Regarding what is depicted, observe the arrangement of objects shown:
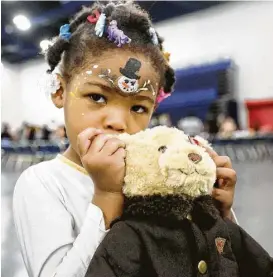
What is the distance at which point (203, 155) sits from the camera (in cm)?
38

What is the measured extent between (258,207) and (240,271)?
970 mm

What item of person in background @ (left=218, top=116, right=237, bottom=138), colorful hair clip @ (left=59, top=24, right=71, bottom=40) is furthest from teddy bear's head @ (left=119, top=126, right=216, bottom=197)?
person in background @ (left=218, top=116, right=237, bottom=138)

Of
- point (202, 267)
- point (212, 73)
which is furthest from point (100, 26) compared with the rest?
point (212, 73)

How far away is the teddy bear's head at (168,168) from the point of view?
36 centimetres

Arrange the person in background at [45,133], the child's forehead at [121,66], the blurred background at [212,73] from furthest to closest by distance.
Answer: the person in background at [45,133], the blurred background at [212,73], the child's forehead at [121,66]

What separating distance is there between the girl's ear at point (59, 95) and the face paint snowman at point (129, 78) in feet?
0.30

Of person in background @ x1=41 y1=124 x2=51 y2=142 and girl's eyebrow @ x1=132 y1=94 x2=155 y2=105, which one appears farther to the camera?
person in background @ x1=41 y1=124 x2=51 y2=142

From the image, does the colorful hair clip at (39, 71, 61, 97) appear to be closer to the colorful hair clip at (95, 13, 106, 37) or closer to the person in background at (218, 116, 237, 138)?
the colorful hair clip at (95, 13, 106, 37)

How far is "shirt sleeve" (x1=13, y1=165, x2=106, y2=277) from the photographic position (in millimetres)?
384

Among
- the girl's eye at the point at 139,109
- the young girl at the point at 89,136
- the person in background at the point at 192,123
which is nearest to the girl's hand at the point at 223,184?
the young girl at the point at 89,136

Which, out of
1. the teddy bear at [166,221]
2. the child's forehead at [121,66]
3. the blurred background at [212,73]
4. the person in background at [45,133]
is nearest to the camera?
the teddy bear at [166,221]

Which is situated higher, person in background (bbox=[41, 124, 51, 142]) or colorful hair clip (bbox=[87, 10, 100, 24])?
colorful hair clip (bbox=[87, 10, 100, 24])

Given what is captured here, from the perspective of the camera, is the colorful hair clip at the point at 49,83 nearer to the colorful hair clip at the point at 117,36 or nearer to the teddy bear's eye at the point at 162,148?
the colorful hair clip at the point at 117,36

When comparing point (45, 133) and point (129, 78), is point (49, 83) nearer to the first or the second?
point (129, 78)
